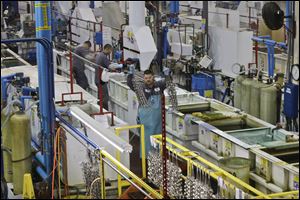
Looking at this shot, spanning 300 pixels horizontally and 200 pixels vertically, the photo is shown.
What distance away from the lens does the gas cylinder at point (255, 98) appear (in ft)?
25.0

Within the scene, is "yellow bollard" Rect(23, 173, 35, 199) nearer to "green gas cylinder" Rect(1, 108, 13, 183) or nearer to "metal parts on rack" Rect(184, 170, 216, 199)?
"green gas cylinder" Rect(1, 108, 13, 183)

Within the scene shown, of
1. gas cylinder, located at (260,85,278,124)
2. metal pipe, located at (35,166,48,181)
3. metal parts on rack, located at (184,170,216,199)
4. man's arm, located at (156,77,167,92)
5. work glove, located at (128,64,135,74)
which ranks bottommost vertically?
metal pipe, located at (35,166,48,181)

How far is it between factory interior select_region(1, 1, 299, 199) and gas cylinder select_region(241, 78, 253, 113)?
0.08ft

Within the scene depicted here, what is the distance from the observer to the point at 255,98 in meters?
7.66

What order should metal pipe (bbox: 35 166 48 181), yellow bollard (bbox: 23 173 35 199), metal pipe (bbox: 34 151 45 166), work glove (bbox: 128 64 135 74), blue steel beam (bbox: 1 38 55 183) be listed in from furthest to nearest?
work glove (bbox: 128 64 135 74) → metal pipe (bbox: 34 151 45 166) → metal pipe (bbox: 35 166 48 181) → blue steel beam (bbox: 1 38 55 183) → yellow bollard (bbox: 23 173 35 199)

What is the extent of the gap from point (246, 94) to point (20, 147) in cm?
318

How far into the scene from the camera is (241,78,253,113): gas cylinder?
779 cm

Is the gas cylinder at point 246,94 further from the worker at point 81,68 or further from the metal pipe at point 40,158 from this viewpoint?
the worker at point 81,68

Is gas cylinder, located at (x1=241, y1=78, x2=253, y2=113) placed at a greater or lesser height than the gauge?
lesser

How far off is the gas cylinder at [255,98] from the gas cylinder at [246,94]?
0.09m

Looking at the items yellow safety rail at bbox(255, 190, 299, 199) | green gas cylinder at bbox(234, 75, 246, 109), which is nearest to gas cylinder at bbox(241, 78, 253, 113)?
green gas cylinder at bbox(234, 75, 246, 109)

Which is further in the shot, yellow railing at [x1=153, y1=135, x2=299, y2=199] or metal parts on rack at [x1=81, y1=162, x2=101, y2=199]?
metal parts on rack at [x1=81, y1=162, x2=101, y2=199]

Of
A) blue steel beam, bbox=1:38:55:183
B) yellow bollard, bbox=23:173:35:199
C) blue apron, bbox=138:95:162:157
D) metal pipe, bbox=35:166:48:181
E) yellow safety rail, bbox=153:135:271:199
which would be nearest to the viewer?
yellow safety rail, bbox=153:135:271:199

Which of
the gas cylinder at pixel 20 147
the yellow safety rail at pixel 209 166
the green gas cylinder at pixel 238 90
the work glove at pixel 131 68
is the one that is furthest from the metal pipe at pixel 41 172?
the green gas cylinder at pixel 238 90
